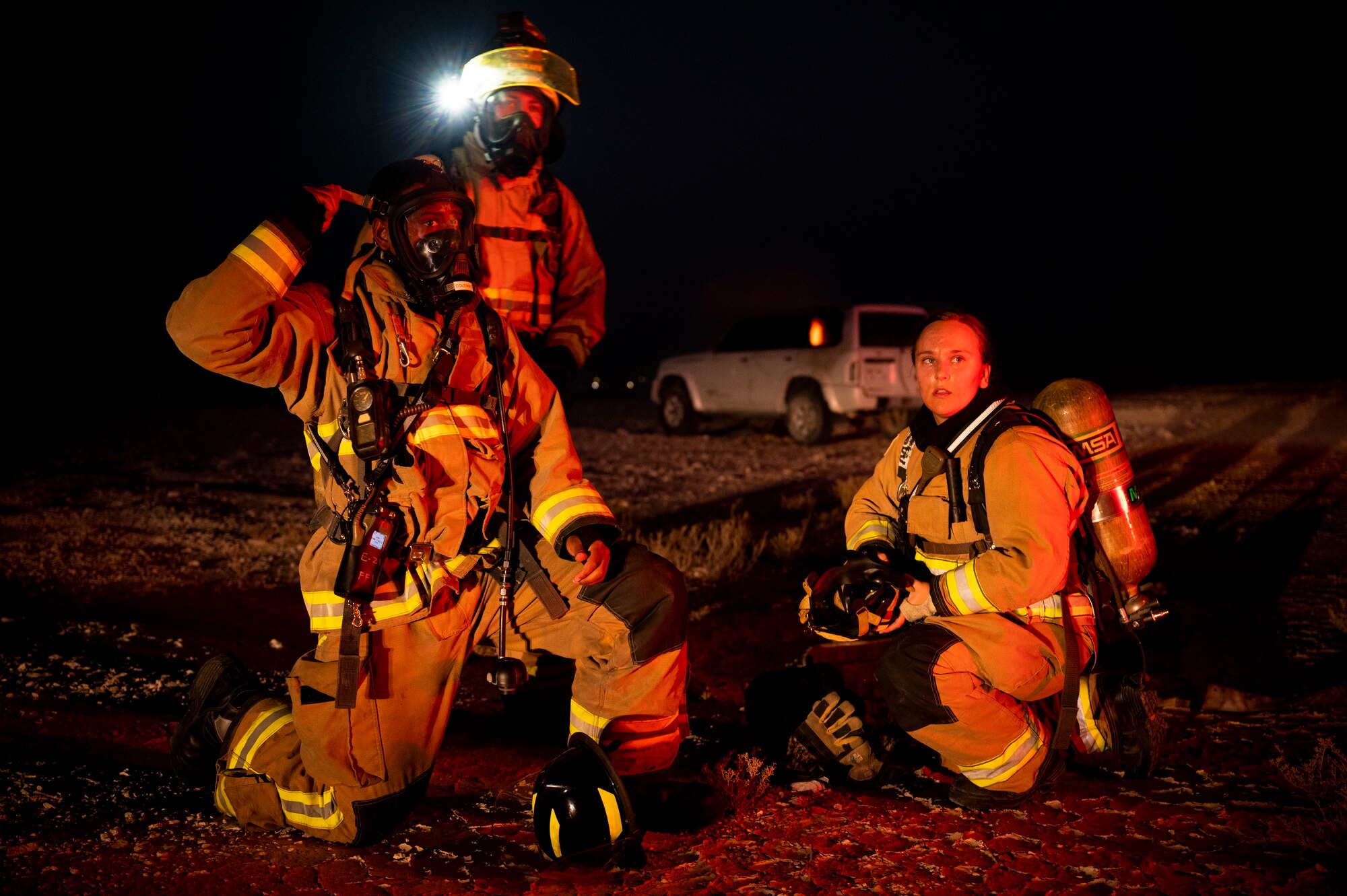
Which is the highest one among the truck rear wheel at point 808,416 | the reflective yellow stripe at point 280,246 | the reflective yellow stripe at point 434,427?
the reflective yellow stripe at point 280,246

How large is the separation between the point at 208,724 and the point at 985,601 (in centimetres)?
253

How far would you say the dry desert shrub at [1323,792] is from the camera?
2689mm

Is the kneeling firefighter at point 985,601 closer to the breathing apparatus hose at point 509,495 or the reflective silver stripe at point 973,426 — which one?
the reflective silver stripe at point 973,426

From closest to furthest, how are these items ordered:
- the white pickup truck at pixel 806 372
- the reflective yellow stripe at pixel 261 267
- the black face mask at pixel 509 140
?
the reflective yellow stripe at pixel 261 267, the black face mask at pixel 509 140, the white pickup truck at pixel 806 372

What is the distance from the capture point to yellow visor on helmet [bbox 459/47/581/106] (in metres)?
3.72

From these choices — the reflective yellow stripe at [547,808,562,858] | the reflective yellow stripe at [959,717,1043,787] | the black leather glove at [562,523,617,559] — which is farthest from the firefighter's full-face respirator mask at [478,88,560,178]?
the reflective yellow stripe at [959,717,1043,787]

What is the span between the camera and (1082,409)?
3.38 meters

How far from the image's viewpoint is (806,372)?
1280 centimetres

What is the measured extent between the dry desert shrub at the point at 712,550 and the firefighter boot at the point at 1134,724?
2.95 m

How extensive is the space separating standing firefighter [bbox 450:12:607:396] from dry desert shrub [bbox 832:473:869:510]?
4347mm

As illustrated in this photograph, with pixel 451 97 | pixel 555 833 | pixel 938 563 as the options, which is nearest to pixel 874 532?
pixel 938 563

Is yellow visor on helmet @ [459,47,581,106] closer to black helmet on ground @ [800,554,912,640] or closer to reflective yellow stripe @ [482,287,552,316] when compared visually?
reflective yellow stripe @ [482,287,552,316]

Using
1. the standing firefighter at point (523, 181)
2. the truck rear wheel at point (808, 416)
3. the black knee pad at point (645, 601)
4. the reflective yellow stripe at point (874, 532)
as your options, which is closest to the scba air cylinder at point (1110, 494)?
the reflective yellow stripe at point (874, 532)

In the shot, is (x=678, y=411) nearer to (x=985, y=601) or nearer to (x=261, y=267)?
(x=985, y=601)
